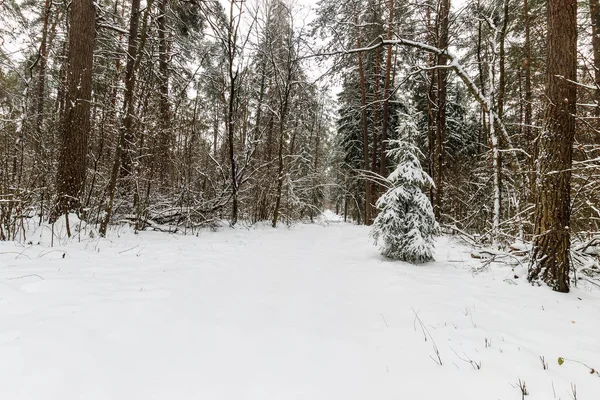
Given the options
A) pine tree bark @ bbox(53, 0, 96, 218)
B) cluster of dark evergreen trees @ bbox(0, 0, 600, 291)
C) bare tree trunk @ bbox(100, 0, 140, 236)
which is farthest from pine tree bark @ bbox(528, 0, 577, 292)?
pine tree bark @ bbox(53, 0, 96, 218)

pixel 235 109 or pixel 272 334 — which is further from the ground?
pixel 235 109

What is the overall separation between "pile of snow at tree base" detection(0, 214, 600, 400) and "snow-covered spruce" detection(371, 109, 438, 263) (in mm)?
1175

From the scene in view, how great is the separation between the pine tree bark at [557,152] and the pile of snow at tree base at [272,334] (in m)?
0.41

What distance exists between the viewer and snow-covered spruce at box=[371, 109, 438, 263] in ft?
16.8

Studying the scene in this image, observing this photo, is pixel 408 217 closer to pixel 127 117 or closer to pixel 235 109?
pixel 127 117

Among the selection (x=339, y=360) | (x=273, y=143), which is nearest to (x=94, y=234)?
(x=339, y=360)

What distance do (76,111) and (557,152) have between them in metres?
7.92

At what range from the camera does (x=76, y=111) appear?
5.34m

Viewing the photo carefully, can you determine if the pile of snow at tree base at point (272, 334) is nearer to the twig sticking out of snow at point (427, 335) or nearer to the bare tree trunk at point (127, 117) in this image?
the twig sticking out of snow at point (427, 335)

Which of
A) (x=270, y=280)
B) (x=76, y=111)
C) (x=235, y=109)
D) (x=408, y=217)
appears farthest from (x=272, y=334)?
(x=235, y=109)

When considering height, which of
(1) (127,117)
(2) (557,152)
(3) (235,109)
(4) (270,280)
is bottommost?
(4) (270,280)

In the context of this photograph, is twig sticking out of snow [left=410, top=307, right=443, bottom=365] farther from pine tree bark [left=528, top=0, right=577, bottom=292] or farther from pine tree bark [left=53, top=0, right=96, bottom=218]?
pine tree bark [left=53, top=0, right=96, bottom=218]

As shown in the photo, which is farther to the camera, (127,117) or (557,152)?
(127,117)

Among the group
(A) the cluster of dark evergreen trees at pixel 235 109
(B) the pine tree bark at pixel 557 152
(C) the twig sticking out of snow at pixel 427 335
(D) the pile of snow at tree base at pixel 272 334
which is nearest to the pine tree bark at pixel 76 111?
(A) the cluster of dark evergreen trees at pixel 235 109
